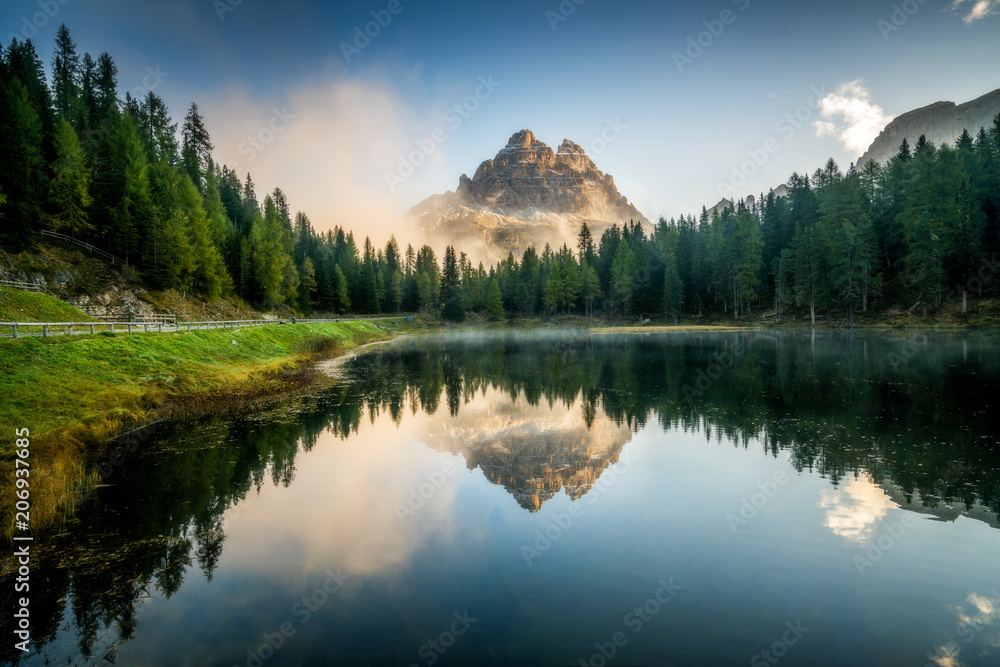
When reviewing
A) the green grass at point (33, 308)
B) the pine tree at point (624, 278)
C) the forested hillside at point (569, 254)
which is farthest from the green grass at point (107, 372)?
the pine tree at point (624, 278)

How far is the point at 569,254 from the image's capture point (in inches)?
5123

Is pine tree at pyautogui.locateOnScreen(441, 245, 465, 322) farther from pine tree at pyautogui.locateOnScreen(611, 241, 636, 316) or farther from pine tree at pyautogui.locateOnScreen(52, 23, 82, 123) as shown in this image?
pine tree at pyautogui.locateOnScreen(52, 23, 82, 123)

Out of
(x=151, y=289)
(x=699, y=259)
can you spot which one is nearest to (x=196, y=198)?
(x=151, y=289)

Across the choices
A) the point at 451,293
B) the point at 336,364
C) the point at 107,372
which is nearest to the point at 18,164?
the point at 336,364

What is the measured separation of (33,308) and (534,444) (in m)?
43.7

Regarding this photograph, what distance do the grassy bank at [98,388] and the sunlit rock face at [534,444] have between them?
42.0 ft

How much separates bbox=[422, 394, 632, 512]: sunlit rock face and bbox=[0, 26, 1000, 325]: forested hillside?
50365 millimetres

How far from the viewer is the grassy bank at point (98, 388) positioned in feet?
46.0

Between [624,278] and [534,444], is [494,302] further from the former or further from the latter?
[534,444]

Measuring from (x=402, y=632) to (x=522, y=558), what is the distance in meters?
3.44

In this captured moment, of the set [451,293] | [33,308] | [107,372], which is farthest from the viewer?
[451,293]

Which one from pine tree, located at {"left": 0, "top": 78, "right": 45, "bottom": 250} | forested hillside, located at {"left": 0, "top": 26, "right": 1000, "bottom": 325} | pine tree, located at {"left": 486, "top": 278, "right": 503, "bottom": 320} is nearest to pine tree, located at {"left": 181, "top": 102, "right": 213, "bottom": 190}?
forested hillside, located at {"left": 0, "top": 26, "right": 1000, "bottom": 325}

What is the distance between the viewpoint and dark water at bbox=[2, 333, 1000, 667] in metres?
7.70

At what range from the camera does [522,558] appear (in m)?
10.6
